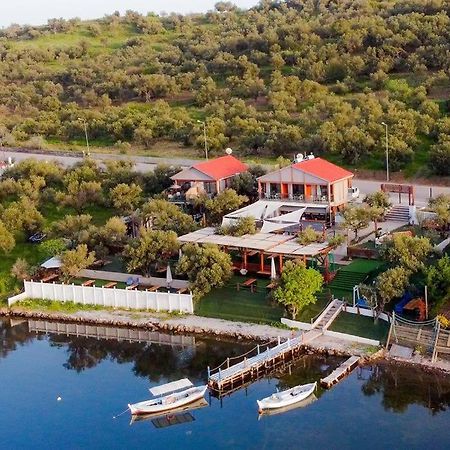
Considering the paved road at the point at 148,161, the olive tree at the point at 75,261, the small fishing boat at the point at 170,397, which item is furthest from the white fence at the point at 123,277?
the paved road at the point at 148,161

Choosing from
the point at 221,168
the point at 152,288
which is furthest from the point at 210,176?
the point at 152,288

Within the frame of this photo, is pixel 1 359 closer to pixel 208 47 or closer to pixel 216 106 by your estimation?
pixel 216 106

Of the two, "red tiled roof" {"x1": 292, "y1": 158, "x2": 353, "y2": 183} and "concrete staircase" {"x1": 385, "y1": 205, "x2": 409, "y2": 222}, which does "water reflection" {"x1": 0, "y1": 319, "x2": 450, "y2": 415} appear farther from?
"red tiled roof" {"x1": 292, "y1": 158, "x2": 353, "y2": 183}

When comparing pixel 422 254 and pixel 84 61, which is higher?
pixel 84 61

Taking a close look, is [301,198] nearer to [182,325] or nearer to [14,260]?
[182,325]

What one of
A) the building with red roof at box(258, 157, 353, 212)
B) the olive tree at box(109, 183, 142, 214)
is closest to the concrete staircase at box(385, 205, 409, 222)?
the building with red roof at box(258, 157, 353, 212)

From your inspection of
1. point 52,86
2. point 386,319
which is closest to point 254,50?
point 52,86
